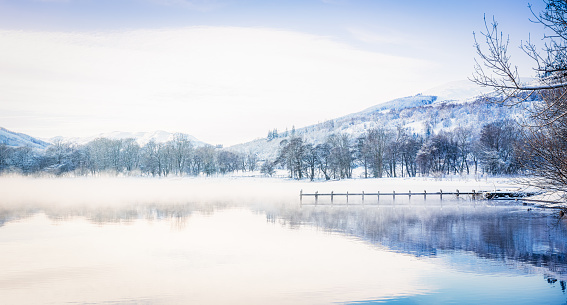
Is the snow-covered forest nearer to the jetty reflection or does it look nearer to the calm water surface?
the jetty reflection

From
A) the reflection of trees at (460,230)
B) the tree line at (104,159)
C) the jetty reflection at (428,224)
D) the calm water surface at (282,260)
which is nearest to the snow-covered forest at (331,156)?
the tree line at (104,159)

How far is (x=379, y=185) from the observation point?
69438mm

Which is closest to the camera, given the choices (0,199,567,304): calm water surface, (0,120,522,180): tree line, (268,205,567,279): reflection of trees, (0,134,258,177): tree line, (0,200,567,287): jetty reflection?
(0,199,567,304): calm water surface

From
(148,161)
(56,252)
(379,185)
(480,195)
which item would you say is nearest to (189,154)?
(148,161)

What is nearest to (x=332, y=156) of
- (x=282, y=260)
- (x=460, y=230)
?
(x=460, y=230)

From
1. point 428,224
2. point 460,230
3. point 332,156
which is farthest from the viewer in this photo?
point 332,156

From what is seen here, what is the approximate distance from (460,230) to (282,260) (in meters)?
13.5

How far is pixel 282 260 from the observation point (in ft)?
60.2

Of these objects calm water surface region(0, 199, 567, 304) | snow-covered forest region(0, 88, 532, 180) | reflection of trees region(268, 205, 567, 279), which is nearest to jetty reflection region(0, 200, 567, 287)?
reflection of trees region(268, 205, 567, 279)

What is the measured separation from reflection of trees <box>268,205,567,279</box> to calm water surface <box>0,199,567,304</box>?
2.9 inches

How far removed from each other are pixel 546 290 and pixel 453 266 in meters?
3.62

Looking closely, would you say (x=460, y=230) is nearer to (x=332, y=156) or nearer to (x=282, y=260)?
(x=282, y=260)

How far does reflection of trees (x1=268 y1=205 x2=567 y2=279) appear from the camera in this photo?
18547 mm

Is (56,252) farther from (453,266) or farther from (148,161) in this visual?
(148,161)
